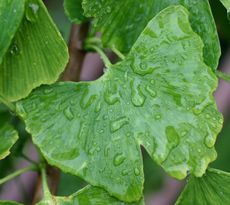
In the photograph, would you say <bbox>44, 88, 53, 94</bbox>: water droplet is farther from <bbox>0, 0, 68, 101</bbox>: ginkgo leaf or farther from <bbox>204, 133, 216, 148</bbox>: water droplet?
<bbox>204, 133, 216, 148</bbox>: water droplet

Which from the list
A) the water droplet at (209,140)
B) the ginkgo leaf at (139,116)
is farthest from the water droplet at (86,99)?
the water droplet at (209,140)

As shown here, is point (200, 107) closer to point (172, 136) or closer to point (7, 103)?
point (172, 136)

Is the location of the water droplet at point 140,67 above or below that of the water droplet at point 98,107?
above

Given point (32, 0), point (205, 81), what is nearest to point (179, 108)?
point (205, 81)

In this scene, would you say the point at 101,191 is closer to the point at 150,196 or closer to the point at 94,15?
the point at 94,15

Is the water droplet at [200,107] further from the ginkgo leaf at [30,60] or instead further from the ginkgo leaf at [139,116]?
the ginkgo leaf at [30,60]

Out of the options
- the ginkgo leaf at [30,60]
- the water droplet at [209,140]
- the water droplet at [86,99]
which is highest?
the ginkgo leaf at [30,60]

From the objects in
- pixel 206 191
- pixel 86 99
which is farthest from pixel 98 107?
pixel 206 191
